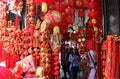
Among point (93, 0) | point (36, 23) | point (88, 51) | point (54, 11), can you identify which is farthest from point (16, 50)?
point (88, 51)

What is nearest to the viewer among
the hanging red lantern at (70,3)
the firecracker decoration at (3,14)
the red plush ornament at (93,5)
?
the firecracker decoration at (3,14)

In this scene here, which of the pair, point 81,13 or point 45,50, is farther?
point 81,13

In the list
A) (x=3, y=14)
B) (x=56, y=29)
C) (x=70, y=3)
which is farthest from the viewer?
(x=70, y=3)

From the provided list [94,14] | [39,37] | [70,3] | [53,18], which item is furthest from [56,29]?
[70,3]

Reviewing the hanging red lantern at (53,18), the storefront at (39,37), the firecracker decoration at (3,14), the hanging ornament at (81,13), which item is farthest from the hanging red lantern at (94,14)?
the firecracker decoration at (3,14)

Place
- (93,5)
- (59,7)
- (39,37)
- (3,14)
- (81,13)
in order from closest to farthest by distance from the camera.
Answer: (39,37), (59,7), (3,14), (93,5), (81,13)

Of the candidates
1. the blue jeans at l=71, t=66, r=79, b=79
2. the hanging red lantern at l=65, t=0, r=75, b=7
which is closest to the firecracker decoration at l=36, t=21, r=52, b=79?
the hanging red lantern at l=65, t=0, r=75, b=7

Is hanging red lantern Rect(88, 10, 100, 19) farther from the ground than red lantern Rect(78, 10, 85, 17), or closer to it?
closer to it

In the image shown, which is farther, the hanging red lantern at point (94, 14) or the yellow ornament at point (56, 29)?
the hanging red lantern at point (94, 14)

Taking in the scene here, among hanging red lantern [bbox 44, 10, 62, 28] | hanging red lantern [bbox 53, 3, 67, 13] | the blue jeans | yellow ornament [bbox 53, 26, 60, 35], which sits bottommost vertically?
the blue jeans

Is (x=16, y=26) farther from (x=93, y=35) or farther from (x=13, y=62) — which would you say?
(x=93, y=35)

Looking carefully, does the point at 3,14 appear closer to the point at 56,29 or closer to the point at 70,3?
the point at 56,29

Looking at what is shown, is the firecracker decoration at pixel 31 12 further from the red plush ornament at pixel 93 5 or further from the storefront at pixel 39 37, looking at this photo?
the red plush ornament at pixel 93 5

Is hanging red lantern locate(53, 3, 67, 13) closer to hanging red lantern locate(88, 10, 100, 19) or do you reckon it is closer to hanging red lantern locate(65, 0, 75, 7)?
hanging red lantern locate(65, 0, 75, 7)
